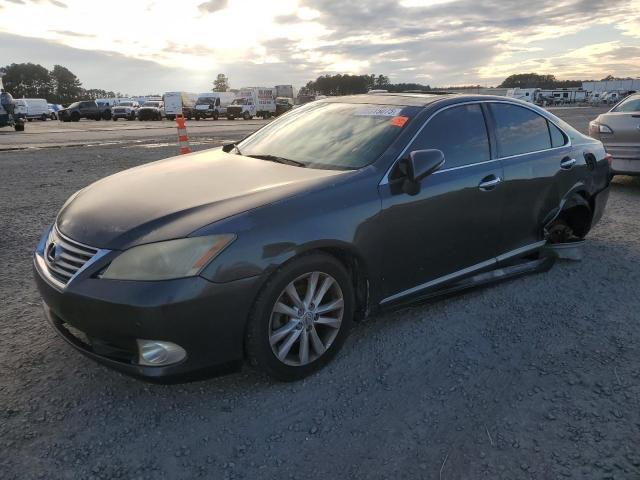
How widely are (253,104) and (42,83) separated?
290 ft

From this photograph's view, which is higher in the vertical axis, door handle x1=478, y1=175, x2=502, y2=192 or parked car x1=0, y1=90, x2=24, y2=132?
parked car x1=0, y1=90, x2=24, y2=132

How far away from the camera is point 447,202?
3369mm

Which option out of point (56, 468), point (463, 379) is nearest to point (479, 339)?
point (463, 379)

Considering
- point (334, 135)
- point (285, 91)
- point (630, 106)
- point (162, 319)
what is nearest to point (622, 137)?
point (630, 106)

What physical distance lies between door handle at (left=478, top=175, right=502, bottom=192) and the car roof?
24.2 inches

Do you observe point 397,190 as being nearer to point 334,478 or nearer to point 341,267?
point 341,267

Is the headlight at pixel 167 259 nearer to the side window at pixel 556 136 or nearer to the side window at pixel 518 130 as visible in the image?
the side window at pixel 518 130

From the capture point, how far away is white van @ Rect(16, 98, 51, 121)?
4384 cm

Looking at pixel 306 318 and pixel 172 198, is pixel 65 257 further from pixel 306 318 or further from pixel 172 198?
pixel 306 318

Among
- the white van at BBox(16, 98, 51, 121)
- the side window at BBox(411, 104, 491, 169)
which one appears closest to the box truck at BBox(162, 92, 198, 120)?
the white van at BBox(16, 98, 51, 121)

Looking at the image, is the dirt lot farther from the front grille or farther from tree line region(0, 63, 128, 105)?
tree line region(0, 63, 128, 105)

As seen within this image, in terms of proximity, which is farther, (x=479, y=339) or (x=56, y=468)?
(x=479, y=339)

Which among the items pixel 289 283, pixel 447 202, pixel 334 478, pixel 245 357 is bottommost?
pixel 334 478

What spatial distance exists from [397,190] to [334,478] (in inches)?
66.2
